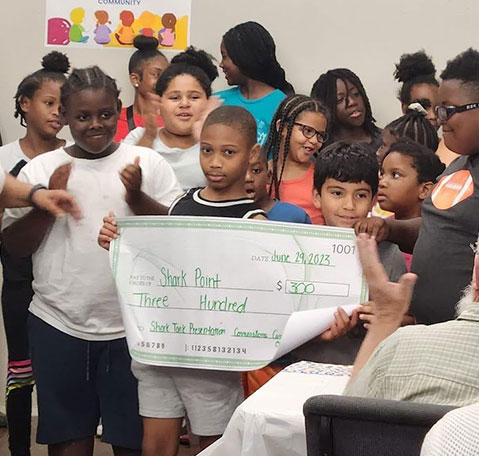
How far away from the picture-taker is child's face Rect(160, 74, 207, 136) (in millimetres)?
4109

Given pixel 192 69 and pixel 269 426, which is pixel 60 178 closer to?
pixel 192 69

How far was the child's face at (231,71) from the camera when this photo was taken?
4.61 meters

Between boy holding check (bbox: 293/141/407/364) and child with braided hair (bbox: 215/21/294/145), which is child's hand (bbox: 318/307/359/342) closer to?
boy holding check (bbox: 293/141/407/364)

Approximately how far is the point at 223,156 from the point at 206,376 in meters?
0.77

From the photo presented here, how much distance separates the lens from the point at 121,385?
11.2 ft

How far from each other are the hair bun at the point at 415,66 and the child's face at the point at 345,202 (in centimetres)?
155

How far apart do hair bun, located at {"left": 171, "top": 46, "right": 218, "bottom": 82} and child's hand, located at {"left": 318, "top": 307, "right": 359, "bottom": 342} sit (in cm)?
223

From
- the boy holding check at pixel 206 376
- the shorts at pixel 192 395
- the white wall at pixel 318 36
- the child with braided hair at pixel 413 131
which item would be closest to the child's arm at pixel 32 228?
the boy holding check at pixel 206 376

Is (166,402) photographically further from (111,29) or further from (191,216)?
(111,29)

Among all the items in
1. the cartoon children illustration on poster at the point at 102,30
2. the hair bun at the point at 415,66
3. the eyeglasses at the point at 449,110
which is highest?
the cartoon children illustration on poster at the point at 102,30

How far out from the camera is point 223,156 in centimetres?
327

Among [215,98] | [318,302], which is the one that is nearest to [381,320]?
[318,302]

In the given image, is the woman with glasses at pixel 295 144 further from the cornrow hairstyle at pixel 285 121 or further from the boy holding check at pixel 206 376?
the boy holding check at pixel 206 376

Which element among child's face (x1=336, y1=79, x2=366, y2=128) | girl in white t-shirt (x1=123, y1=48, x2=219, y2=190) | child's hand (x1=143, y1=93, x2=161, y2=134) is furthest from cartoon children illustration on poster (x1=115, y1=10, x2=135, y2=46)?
child's face (x1=336, y1=79, x2=366, y2=128)
